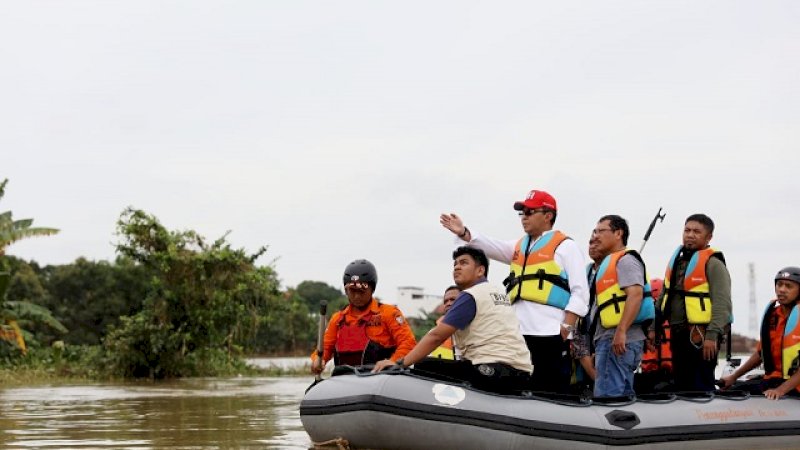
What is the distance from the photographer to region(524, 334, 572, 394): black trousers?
743 cm

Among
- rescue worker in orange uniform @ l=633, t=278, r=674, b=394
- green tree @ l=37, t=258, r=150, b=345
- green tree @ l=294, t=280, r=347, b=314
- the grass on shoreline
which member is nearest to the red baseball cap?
rescue worker in orange uniform @ l=633, t=278, r=674, b=394

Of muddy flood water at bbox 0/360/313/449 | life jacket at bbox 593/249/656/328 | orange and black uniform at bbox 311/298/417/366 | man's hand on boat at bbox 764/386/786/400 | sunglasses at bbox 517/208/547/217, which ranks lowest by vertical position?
muddy flood water at bbox 0/360/313/449

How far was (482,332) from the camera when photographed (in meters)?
6.95

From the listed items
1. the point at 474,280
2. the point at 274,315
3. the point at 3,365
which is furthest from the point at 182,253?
the point at 474,280

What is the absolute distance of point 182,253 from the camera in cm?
2136

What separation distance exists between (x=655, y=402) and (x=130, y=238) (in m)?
15.5

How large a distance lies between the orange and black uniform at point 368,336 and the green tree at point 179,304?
1285 centimetres

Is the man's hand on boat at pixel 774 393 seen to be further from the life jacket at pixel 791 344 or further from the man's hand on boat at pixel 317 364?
the man's hand on boat at pixel 317 364

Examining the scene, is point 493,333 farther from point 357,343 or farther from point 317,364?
point 317,364

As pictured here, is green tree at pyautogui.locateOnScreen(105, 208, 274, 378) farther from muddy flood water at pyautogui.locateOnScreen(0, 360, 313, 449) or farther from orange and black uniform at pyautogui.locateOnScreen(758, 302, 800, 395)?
orange and black uniform at pyautogui.locateOnScreen(758, 302, 800, 395)

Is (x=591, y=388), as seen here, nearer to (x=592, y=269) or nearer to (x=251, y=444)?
(x=592, y=269)

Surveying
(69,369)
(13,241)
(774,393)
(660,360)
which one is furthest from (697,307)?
(13,241)

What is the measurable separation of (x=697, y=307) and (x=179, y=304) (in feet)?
48.1

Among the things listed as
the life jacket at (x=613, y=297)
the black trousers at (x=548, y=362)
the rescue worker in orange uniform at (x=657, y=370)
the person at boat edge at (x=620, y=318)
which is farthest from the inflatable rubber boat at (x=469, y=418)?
the rescue worker in orange uniform at (x=657, y=370)
